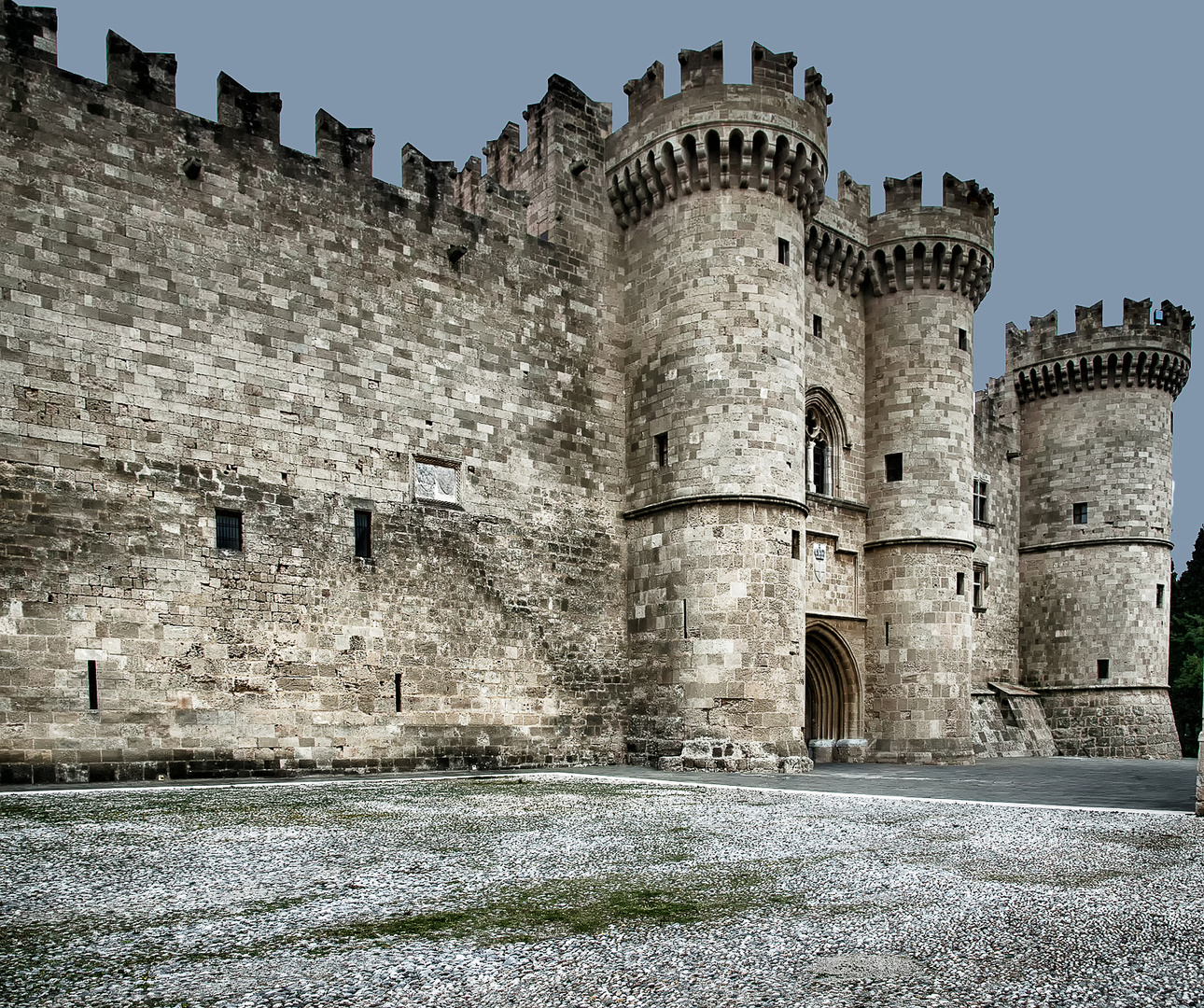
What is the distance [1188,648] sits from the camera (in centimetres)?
4134

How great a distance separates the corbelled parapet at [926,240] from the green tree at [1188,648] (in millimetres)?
20544

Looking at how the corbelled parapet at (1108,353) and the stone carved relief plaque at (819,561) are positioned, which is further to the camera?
the corbelled parapet at (1108,353)

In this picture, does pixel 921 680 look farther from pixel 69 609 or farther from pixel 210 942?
pixel 210 942

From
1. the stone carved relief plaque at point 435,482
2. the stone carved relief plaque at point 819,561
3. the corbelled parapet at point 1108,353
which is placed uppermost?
the corbelled parapet at point 1108,353

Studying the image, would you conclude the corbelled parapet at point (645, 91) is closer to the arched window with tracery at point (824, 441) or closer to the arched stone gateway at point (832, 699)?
the arched window with tracery at point (824, 441)

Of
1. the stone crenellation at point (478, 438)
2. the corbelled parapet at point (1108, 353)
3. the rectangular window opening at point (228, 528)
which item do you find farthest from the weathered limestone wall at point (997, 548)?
the rectangular window opening at point (228, 528)

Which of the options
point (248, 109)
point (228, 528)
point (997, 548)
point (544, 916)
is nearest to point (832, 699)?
point (997, 548)

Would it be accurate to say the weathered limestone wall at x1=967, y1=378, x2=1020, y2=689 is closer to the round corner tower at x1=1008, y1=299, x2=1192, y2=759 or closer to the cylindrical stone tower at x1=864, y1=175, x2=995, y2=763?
the round corner tower at x1=1008, y1=299, x2=1192, y2=759

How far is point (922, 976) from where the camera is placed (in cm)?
461

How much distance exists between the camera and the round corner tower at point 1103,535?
27453 mm

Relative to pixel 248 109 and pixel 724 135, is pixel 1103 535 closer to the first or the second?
pixel 724 135

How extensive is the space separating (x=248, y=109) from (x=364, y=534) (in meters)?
6.04

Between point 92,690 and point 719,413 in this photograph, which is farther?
point 719,413

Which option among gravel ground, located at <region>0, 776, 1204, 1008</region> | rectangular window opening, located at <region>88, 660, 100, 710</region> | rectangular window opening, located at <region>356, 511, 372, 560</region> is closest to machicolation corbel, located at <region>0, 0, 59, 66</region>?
rectangular window opening, located at <region>356, 511, 372, 560</region>
